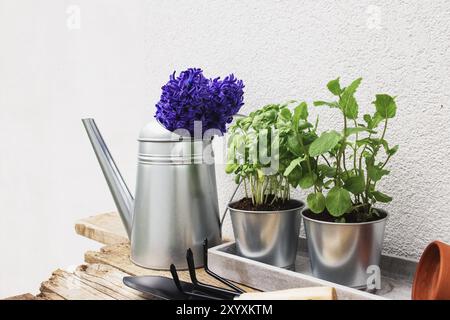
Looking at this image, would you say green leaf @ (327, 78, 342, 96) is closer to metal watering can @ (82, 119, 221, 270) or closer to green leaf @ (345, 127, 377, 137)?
green leaf @ (345, 127, 377, 137)

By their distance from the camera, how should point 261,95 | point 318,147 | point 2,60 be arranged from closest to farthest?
point 318,147
point 261,95
point 2,60

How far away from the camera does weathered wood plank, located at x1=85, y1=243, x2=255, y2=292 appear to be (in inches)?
22.8

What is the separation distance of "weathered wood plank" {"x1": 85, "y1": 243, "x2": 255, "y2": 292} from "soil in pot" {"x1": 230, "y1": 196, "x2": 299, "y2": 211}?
105 millimetres

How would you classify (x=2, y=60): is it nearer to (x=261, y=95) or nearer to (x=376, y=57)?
(x=261, y=95)

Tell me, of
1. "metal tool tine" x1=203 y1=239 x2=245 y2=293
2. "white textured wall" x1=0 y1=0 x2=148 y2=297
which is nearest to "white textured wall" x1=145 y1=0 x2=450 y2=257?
"metal tool tine" x1=203 y1=239 x2=245 y2=293

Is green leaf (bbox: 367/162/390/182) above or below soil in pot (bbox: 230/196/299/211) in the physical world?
above

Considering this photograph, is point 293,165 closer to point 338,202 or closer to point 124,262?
point 338,202

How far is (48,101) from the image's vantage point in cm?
131

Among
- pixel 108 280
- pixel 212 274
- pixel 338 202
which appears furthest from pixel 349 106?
pixel 108 280

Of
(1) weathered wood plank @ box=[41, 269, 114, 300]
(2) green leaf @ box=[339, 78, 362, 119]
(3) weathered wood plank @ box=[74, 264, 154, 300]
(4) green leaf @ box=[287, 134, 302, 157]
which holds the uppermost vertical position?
(2) green leaf @ box=[339, 78, 362, 119]

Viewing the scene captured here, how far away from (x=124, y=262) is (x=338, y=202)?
364mm

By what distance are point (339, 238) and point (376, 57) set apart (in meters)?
0.27

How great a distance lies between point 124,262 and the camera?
2.13 feet

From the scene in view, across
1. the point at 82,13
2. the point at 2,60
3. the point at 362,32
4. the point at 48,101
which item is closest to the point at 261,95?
the point at 362,32
